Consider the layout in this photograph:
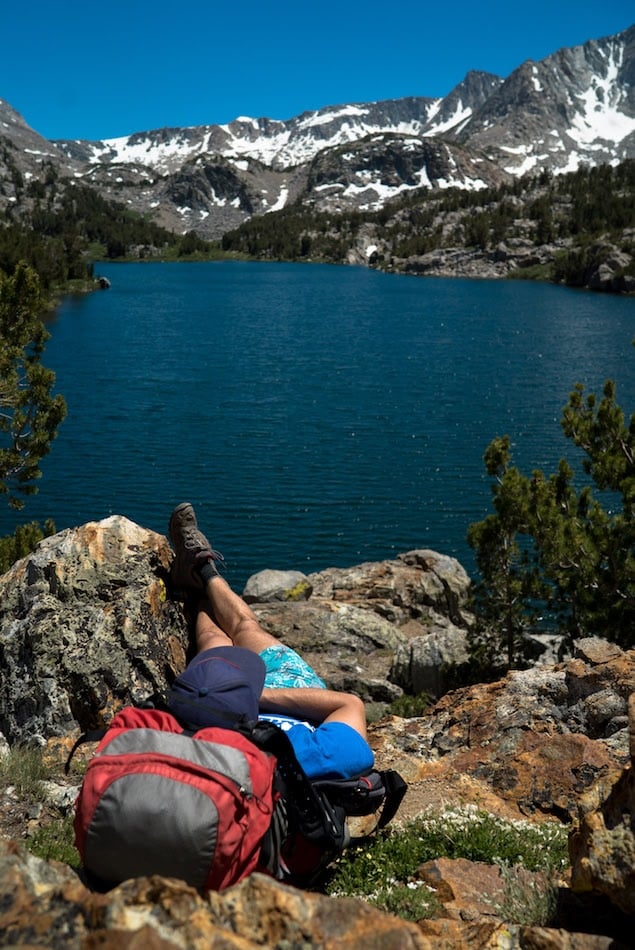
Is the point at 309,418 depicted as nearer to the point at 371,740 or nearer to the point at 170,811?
the point at 371,740

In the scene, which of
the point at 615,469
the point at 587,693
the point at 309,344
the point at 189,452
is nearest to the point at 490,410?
the point at 189,452

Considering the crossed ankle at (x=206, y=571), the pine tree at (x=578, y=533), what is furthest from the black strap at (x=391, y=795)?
the pine tree at (x=578, y=533)

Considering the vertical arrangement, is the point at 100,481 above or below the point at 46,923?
below

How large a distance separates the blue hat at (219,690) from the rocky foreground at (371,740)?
154 centimetres

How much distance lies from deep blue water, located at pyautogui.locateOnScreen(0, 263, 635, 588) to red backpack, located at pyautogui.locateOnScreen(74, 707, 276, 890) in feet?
77.2

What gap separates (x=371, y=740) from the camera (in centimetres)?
859

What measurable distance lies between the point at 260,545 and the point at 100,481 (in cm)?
1026

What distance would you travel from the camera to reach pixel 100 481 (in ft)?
117

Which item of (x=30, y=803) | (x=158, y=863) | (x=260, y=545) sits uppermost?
(x=158, y=863)

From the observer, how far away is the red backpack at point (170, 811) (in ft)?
12.5

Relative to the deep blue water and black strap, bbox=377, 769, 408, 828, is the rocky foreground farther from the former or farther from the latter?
the deep blue water

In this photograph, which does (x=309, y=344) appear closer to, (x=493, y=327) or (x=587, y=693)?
(x=493, y=327)

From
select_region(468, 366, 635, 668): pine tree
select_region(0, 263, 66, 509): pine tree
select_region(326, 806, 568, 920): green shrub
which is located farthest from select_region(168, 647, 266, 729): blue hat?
select_region(0, 263, 66, 509): pine tree

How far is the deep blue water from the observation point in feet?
106
